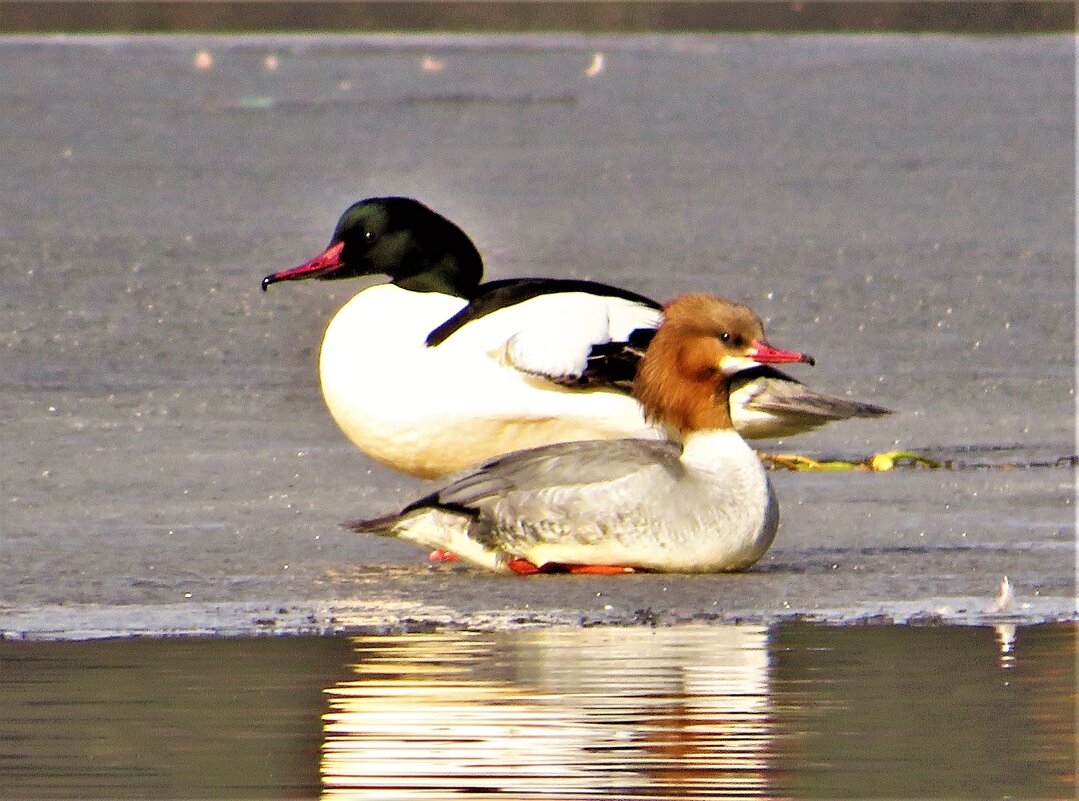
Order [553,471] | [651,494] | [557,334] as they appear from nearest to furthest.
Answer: [651,494], [553,471], [557,334]

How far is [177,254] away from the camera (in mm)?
13227

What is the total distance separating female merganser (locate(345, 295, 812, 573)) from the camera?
612 centimetres

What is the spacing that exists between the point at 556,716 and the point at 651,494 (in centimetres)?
147

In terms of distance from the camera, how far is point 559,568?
6266mm

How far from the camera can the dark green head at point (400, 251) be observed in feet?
24.9

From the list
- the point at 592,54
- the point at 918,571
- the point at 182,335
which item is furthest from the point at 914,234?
the point at 592,54

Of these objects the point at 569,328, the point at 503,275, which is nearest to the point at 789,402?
the point at 569,328

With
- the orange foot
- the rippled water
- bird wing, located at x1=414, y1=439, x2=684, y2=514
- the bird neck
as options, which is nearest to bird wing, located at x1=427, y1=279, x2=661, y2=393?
the bird neck

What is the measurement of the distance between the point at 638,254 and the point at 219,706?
883 centimetres

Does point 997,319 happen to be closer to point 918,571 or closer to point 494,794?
point 918,571

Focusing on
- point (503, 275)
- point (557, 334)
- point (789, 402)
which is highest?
point (503, 275)

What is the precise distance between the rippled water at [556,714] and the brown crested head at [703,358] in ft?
2.89

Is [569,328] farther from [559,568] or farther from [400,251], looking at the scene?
[559,568]

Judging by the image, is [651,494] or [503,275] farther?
[503,275]
